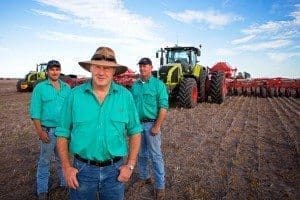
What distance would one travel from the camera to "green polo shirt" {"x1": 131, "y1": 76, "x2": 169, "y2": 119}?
16.2ft

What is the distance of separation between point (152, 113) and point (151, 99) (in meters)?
0.19

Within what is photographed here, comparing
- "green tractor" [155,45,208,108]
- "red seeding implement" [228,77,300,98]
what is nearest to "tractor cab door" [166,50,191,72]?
"green tractor" [155,45,208,108]

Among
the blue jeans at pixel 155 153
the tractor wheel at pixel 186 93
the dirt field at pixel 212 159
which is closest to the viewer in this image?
the blue jeans at pixel 155 153

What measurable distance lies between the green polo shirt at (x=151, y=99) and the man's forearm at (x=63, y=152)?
2293 mm

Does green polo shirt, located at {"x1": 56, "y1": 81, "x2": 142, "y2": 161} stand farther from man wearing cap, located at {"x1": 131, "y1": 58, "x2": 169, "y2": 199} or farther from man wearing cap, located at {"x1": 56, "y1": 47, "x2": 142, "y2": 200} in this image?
man wearing cap, located at {"x1": 131, "y1": 58, "x2": 169, "y2": 199}

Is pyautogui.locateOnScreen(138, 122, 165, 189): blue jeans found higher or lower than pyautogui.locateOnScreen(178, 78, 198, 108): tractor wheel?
lower

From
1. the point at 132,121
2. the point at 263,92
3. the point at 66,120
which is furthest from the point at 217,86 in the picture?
the point at 66,120

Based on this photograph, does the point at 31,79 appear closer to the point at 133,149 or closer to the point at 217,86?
the point at 217,86

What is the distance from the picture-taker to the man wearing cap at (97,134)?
2.63 metres

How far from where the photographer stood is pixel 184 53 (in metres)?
15.4

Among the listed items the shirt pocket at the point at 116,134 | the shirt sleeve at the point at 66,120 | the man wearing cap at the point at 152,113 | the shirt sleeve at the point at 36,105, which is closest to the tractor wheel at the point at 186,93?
the man wearing cap at the point at 152,113

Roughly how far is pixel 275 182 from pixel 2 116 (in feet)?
31.5

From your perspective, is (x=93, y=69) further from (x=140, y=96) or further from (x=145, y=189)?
(x=145, y=189)

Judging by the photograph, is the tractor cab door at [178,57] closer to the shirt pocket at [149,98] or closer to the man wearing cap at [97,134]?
the shirt pocket at [149,98]
